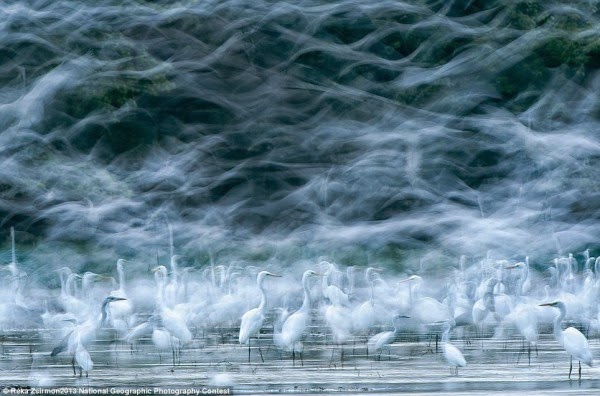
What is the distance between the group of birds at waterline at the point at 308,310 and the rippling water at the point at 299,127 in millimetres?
4375

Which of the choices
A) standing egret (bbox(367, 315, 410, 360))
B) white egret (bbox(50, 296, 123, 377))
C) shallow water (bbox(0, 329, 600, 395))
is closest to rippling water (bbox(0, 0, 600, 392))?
shallow water (bbox(0, 329, 600, 395))

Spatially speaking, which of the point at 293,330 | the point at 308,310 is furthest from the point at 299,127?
the point at 293,330

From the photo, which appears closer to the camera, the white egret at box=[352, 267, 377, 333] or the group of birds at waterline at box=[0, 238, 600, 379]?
the group of birds at waterline at box=[0, 238, 600, 379]

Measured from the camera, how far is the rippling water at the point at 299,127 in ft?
51.4

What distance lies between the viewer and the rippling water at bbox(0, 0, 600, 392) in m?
15.7

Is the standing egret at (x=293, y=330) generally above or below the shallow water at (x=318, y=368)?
above

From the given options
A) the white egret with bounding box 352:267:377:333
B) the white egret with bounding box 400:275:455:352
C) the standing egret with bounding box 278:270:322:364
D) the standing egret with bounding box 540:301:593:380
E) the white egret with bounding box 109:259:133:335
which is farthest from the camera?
the white egret with bounding box 109:259:133:335

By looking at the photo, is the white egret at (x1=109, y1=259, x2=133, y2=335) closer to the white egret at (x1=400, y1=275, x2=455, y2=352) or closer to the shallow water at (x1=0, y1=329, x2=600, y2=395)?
the shallow water at (x1=0, y1=329, x2=600, y2=395)

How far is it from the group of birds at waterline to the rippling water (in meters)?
4.38

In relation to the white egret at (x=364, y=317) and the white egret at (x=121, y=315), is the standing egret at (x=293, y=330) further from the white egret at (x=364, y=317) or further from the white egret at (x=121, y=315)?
the white egret at (x=121, y=315)

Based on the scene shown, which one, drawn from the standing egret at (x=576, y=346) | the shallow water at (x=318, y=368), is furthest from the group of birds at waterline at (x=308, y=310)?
the shallow water at (x=318, y=368)

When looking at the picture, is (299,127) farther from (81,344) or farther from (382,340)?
(81,344)

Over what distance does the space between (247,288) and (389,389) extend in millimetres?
3892

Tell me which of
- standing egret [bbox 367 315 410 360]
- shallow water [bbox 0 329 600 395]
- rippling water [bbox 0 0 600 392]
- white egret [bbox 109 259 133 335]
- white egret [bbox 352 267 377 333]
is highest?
rippling water [bbox 0 0 600 392]
